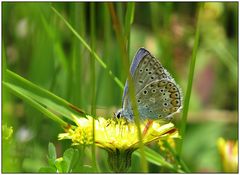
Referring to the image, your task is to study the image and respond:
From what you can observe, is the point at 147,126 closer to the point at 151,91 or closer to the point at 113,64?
the point at 151,91

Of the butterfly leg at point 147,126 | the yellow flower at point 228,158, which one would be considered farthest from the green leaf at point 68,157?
the yellow flower at point 228,158

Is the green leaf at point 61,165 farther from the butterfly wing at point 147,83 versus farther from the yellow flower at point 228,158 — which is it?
the yellow flower at point 228,158

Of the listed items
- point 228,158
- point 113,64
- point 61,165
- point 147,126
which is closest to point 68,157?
point 61,165

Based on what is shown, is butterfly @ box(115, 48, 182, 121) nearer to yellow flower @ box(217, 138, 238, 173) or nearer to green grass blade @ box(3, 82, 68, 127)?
green grass blade @ box(3, 82, 68, 127)

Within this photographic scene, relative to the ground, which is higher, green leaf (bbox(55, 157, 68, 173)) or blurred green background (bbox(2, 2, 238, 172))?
blurred green background (bbox(2, 2, 238, 172))

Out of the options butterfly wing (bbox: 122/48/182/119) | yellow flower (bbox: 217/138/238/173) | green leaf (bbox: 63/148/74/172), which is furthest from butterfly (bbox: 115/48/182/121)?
yellow flower (bbox: 217/138/238/173)
